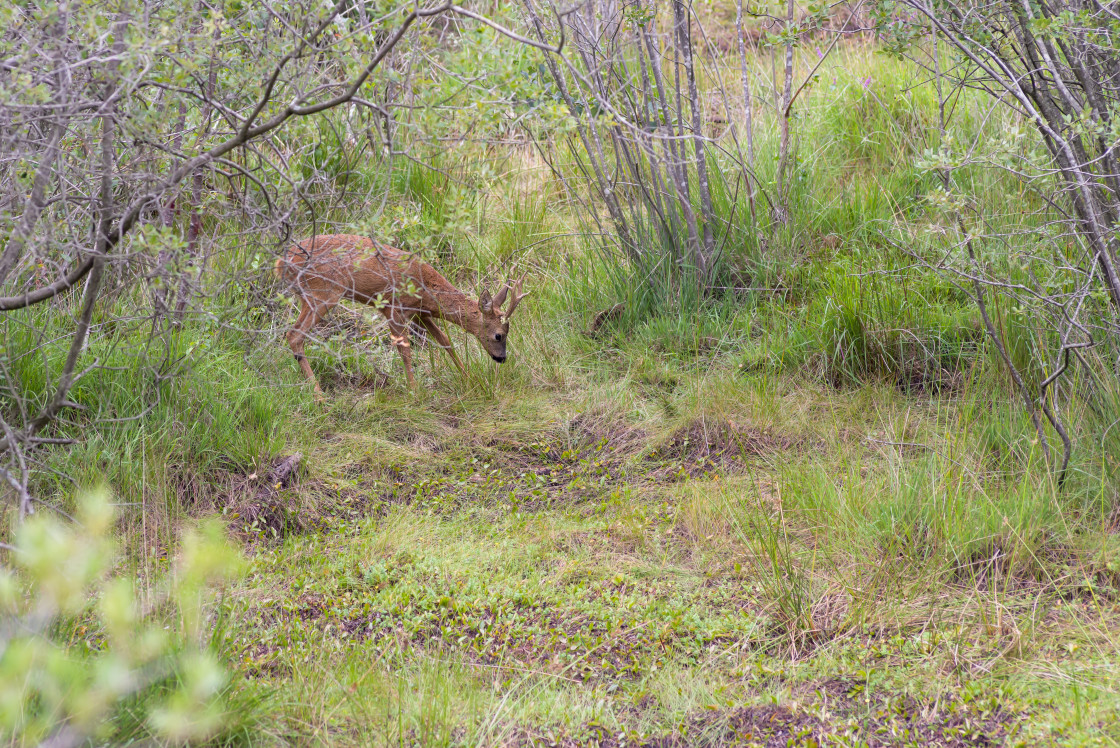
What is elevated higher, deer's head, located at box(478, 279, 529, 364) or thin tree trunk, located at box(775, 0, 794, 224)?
thin tree trunk, located at box(775, 0, 794, 224)

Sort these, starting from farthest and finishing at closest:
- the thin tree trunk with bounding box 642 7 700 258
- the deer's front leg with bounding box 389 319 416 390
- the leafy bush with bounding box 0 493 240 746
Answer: the thin tree trunk with bounding box 642 7 700 258 → the deer's front leg with bounding box 389 319 416 390 → the leafy bush with bounding box 0 493 240 746

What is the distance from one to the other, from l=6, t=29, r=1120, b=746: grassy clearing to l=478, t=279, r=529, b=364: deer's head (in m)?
0.15

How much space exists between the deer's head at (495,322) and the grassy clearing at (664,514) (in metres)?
0.15

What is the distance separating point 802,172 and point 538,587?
4.22 meters

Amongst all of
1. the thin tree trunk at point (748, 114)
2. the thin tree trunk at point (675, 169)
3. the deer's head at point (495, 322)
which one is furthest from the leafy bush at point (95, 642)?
the thin tree trunk at point (748, 114)

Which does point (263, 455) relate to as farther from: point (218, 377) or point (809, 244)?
point (809, 244)

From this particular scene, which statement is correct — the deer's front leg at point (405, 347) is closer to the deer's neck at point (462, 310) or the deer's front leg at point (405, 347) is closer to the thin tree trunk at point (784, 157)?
the deer's neck at point (462, 310)

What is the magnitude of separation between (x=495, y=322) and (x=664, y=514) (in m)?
2.40

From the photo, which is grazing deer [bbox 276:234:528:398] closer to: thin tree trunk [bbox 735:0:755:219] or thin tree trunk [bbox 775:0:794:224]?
thin tree trunk [bbox 735:0:755:219]

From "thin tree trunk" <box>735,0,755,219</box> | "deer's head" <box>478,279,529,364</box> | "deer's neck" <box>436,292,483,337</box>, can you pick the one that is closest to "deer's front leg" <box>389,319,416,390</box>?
"deer's neck" <box>436,292,483,337</box>

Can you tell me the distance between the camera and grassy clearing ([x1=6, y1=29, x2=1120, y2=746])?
307 cm

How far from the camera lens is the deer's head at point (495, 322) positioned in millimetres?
6500

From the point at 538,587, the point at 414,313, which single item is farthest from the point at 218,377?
the point at 538,587

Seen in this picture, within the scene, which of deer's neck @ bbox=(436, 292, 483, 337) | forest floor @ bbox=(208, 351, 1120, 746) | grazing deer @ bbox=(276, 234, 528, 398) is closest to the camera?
forest floor @ bbox=(208, 351, 1120, 746)
